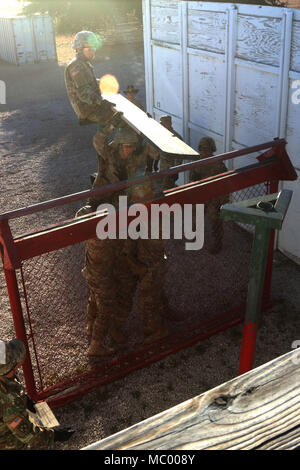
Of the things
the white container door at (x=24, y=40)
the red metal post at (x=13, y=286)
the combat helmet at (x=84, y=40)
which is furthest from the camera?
the white container door at (x=24, y=40)

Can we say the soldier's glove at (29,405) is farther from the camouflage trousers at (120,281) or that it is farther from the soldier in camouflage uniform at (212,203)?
the soldier in camouflage uniform at (212,203)

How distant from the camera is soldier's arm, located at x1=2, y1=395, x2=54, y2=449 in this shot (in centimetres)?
A: 323

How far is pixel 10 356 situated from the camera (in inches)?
134

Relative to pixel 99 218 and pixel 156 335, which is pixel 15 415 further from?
pixel 156 335

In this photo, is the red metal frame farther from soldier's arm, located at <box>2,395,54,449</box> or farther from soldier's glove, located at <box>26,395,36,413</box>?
soldier's arm, located at <box>2,395,54,449</box>

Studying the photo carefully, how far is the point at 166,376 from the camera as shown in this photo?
203 inches

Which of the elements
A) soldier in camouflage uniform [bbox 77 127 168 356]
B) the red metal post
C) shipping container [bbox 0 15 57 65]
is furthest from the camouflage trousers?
shipping container [bbox 0 15 57 65]

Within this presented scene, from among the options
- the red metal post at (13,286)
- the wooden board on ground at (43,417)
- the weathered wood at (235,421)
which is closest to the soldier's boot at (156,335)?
the red metal post at (13,286)

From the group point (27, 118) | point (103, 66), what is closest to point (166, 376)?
point (27, 118)

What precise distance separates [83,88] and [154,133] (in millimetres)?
1818

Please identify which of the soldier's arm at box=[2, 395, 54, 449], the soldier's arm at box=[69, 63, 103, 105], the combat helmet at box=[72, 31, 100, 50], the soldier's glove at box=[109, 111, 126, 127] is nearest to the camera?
the soldier's arm at box=[2, 395, 54, 449]

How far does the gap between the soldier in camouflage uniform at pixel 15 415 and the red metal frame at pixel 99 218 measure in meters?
0.81

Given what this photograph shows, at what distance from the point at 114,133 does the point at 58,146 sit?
744 cm

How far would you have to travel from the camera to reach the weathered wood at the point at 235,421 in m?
1.03
